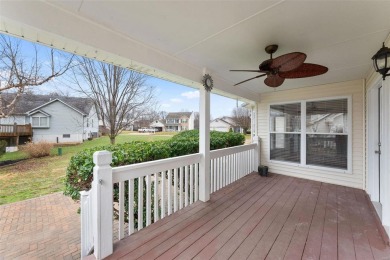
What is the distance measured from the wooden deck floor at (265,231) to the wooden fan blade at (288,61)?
2.02 m

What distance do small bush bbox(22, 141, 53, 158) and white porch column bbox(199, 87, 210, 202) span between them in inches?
160

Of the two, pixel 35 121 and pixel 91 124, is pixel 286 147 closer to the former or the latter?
pixel 91 124

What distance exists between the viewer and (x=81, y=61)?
3.96 meters

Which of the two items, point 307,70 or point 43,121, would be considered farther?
point 43,121

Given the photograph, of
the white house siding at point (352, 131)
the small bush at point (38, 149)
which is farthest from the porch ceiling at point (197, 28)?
the small bush at point (38, 149)

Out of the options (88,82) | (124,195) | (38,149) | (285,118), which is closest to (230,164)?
(285,118)

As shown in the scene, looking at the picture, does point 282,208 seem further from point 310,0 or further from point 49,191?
point 49,191

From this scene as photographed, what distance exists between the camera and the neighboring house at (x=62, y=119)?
13.6 ft

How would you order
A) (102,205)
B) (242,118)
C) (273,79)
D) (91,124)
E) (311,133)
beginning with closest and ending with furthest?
(102,205) → (273,79) → (91,124) → (311,133) → (242,118)

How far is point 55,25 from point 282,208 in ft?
12.5

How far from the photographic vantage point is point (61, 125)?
4641mm

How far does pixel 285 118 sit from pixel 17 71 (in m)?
6.24

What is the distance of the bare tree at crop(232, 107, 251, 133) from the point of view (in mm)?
16372

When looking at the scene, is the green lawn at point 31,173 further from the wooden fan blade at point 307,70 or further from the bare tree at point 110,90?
the wooden fan blade at point 307,70
